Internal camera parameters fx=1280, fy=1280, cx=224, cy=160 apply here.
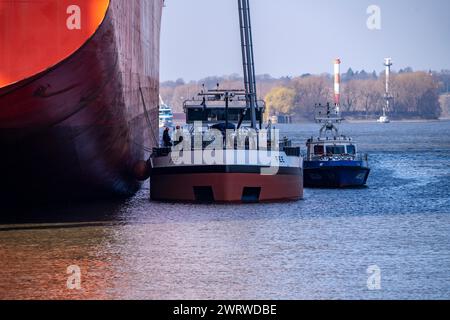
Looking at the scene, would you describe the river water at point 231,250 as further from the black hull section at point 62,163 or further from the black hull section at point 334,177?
the black hull section at point 334,177

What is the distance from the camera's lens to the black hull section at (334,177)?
54.7 meters

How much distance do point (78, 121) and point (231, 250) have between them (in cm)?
770

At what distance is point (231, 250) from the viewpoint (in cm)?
3123

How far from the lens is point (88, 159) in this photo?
128 feet

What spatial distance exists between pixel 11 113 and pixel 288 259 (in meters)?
9.18

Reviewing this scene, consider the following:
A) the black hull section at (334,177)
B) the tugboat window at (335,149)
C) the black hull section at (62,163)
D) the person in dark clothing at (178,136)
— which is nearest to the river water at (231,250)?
the black hull section at (62,163)

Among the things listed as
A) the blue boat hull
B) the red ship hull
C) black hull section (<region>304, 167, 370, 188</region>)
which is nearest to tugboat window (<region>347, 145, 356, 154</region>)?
the blue boat hull

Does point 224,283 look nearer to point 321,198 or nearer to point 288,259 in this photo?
point 288,259

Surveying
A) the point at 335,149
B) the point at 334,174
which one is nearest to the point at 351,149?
the point at 335,149

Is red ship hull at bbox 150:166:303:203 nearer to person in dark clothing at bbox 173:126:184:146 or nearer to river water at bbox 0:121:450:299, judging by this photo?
river water at bbox 0:121:450:299

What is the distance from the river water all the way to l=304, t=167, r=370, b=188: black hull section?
7143 millimetres

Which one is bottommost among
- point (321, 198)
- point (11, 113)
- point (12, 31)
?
point (321, 198)
